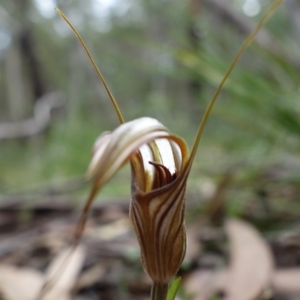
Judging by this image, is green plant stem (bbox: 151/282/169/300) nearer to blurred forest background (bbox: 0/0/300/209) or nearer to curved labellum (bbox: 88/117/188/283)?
curved labellum (bbox: 88/117/188/283)

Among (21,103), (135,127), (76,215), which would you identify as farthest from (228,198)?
(21,103)

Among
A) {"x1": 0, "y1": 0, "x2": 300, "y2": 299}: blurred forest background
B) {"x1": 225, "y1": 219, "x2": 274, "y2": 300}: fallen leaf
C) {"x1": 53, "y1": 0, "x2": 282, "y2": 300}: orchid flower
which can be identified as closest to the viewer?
{"x1": 53, "y1": 0, "x2": 282, "y2": 300}: orchid flower

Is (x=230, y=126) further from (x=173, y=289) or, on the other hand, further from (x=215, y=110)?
(x=173, y=289)

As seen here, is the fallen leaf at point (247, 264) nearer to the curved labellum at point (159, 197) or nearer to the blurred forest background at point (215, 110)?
the blurred forest background at point (215, 110)

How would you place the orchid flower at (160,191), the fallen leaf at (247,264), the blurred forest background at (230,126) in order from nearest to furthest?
the orchid flower at (160,191) → the fallen leaf at (247,264) → the blurred forest background at (230,126)

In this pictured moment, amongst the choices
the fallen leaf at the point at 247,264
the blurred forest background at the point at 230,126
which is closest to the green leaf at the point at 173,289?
the fallen leaf at the point at 247,264

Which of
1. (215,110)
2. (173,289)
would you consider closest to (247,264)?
(173,289)

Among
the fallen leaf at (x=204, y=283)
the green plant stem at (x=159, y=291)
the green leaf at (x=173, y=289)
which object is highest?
the fallen leaf at (x=204, y=283)

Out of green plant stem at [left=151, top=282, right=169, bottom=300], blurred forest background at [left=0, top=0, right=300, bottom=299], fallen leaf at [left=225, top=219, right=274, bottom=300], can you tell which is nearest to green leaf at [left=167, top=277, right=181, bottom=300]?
green plant stem at [left=151, top=282, right=169, bottom=300]
